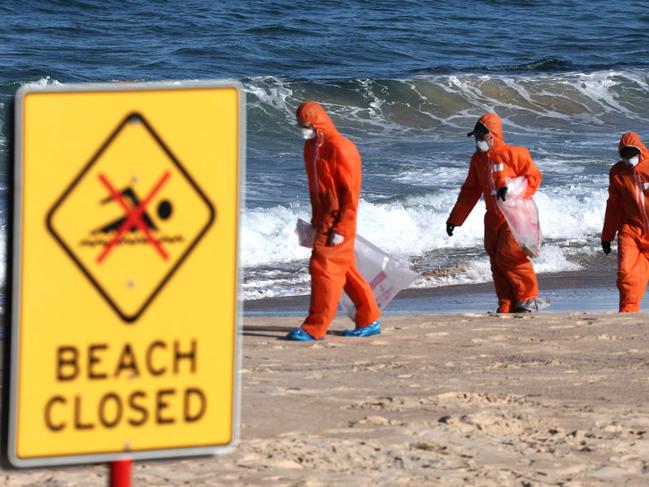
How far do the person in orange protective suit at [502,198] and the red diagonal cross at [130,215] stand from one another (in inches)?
294

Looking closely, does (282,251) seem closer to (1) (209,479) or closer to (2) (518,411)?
(2) (518,411)

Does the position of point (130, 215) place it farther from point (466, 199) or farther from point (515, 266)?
point (466, 199)

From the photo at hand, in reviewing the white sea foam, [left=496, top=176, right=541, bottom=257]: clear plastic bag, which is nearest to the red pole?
[left=496, top=176, right=541, bottom=257]: clear plastic bag

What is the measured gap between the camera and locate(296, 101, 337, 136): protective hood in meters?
8.20

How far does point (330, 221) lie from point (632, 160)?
→ 2580mm

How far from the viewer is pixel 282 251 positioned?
14070 millimetres

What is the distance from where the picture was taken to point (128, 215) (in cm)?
226

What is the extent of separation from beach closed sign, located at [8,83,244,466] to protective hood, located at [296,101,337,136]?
19.2ft

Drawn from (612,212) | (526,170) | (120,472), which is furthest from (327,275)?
(120,472)

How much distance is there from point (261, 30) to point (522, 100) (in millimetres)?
6466

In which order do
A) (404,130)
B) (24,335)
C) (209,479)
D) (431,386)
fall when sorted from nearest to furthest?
1. (24,335)
2. (209,479)
3. (431,386)
4. (404,130)

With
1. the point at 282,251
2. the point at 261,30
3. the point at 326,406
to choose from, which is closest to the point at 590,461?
the point at 326,406

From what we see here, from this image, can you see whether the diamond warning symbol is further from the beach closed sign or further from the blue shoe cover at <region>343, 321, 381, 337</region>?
the blue shoe cover at <region>343, 321, 381, 337</region>

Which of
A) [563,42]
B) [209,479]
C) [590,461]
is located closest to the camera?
[209,479]
